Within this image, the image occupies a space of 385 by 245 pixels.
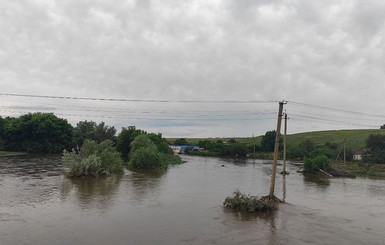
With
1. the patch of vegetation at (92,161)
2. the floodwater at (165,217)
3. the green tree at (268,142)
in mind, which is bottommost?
the floodwater at (165,217)

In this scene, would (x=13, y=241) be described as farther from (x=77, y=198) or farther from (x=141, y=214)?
(x=77, y=198)

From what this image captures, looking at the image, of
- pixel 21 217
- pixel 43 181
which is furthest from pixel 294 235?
pixel 43 181

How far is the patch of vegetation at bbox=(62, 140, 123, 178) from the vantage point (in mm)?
41344

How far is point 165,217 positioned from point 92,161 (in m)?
21.7

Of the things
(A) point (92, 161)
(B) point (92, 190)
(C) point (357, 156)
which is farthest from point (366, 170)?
(B) point (92, 190)

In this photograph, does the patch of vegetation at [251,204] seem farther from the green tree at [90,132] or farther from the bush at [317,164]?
the green tree at [90,132]

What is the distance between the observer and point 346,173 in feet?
194

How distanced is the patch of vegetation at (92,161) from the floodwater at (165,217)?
4.40 meters

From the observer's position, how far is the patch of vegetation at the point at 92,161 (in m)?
41.3

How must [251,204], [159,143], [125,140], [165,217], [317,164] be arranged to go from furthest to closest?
[125,140] < [159,143] < [317,164] < [251,204] < [165,217]

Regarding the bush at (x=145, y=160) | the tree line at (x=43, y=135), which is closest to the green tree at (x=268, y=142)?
the tree line at (x=43, y=135)

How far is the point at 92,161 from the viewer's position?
42094 millimetres

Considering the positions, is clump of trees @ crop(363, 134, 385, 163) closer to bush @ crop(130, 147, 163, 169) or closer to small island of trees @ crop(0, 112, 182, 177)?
small island of trees @ crop(0, 112, 182, 177)

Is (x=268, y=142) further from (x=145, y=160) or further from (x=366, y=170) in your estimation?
(x=145, y=160)
